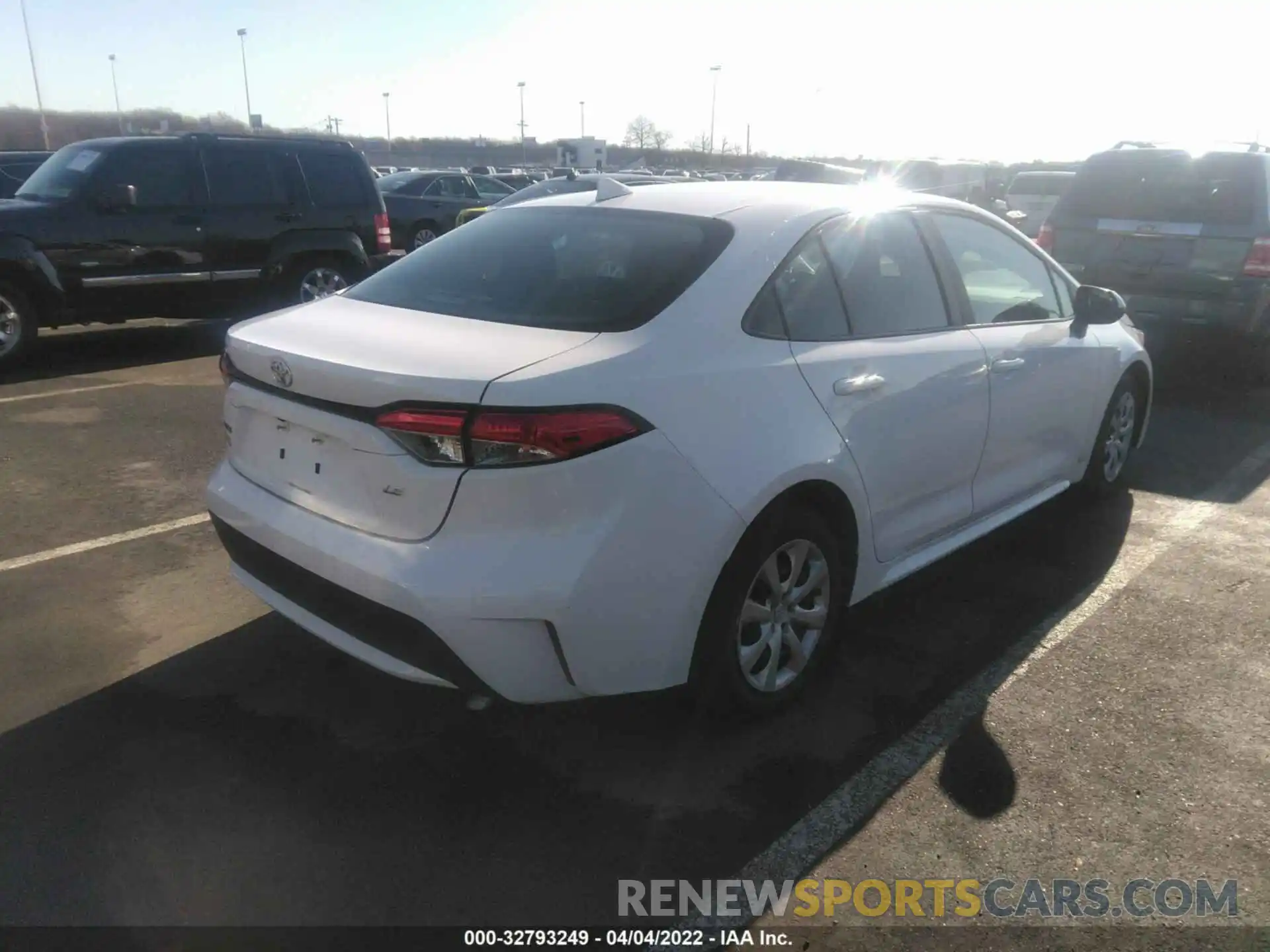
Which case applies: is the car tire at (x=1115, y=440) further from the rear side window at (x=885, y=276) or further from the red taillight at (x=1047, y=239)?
the red taillight at (x=1047, y=239)

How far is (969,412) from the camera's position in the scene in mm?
3898

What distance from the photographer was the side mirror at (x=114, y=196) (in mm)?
8625

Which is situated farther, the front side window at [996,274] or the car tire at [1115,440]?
the car tire at [1115,440]

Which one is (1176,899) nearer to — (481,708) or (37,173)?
(481,708)

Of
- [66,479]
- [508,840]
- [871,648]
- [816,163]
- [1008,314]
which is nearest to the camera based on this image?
[508,840]

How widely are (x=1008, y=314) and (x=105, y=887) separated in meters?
3.81

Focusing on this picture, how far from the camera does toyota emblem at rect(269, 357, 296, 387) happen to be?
292 centimetres

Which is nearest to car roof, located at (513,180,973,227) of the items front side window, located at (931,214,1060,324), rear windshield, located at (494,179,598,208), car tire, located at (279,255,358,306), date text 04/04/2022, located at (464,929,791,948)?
front side window, located at (931,214,1060,324)

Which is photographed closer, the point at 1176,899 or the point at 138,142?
the point at 1176,899

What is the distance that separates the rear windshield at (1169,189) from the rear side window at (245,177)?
7278mm

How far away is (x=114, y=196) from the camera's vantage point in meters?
8.64

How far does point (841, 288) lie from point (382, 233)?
8265 mm

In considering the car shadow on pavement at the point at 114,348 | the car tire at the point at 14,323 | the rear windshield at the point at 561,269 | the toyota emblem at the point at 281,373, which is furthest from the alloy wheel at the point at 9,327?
the toyota emblem at the point at 281,373

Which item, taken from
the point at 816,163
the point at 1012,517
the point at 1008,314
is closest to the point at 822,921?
the point at 1012,517
